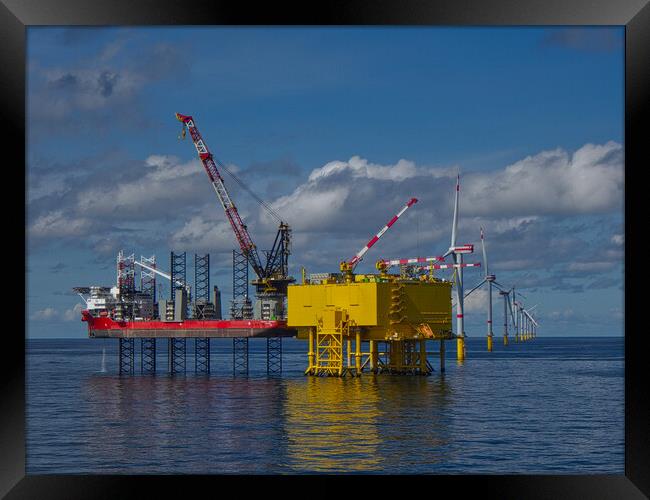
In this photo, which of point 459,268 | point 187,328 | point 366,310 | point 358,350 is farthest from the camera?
point 459,268

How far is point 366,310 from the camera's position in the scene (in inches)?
3029

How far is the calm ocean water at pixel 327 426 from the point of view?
39188mm

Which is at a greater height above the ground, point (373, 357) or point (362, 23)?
point (362, 23)

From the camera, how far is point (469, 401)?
211 ft

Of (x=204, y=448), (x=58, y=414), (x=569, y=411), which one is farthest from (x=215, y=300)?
(x=204, y=448)

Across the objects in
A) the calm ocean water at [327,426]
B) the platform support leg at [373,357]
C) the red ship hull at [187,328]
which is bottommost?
the calm ocean water at [327,426]

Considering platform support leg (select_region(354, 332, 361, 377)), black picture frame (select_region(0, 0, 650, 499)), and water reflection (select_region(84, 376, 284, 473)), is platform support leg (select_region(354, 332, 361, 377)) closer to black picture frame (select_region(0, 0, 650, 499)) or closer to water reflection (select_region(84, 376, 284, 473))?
water reflection (select_region(84, 376, 284, 473))

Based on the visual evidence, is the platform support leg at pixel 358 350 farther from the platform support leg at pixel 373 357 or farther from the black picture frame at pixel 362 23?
the black picture frame at pixel 362 23

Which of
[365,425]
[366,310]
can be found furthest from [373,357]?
[365,425]

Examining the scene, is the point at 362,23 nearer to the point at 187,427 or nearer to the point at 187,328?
the point at 187,427

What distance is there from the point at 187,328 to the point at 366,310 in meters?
21.8

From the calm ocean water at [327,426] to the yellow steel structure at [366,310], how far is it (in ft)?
11.9

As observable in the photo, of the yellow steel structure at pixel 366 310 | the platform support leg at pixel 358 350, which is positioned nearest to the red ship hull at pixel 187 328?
the yellow steel structure at pixel 366 310

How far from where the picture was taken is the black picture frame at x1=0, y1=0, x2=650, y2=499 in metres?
18.0
